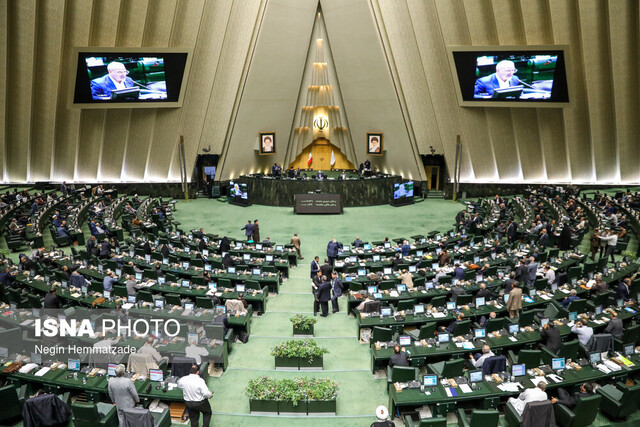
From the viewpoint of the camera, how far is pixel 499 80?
98.1 feet

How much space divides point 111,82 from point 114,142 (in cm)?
461

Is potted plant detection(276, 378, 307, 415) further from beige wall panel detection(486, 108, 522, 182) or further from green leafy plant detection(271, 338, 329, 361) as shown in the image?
beige wall panel detection(486, 108, 522, 182)

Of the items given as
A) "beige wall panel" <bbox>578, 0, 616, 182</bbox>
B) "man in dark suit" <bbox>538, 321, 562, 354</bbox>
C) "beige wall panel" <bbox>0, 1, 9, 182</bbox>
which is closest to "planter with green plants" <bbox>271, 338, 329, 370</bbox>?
"man in dark suit" <bbox>538, 321, 562, 354</bbox>

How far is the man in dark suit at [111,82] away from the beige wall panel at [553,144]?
2761 centimetres

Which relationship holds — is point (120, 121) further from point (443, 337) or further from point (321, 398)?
point (321, 398)

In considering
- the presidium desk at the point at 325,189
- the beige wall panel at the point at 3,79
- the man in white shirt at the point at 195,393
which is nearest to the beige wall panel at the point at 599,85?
the presidium desk at the point at 325,189

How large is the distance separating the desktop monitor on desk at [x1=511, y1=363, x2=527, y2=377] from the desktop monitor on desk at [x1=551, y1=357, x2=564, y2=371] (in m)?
0.67

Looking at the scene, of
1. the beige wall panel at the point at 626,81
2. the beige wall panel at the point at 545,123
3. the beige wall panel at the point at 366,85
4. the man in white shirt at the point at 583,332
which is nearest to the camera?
the man in white shirt at the point at 583,332

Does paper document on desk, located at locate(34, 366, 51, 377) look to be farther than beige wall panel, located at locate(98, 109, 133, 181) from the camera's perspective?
No

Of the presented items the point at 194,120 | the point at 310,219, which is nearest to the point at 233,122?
the point at 194,120

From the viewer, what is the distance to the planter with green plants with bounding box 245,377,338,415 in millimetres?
8984

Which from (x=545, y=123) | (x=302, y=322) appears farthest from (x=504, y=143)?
(x=302, y=322)

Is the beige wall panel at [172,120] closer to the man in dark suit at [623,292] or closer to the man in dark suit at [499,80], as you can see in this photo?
the man in dark suit at [499,80]

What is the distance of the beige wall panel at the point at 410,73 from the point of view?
29656 millimetres
